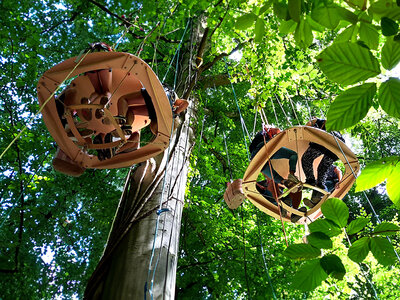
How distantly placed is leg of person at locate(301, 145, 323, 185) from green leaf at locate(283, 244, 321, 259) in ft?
5.63

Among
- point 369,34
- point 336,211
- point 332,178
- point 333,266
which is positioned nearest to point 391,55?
point 369,34

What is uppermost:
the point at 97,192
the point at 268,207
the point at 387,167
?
the point at 97,192

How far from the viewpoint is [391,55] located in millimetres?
588

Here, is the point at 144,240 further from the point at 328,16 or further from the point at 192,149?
the point at 192,149

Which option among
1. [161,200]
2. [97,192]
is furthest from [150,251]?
[97,192]

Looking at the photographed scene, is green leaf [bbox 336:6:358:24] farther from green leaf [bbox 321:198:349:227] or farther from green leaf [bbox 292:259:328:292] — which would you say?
green leaf [bbox 292:259:328:292]

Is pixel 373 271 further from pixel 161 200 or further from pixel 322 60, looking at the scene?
pixel 322 60

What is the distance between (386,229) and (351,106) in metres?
0.27

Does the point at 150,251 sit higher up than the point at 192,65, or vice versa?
the point at 192,65

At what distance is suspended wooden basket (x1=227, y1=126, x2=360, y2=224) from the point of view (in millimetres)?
2006

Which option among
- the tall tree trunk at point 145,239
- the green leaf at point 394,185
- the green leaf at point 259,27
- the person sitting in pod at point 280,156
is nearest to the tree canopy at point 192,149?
the person sitting in pod at point 280,156

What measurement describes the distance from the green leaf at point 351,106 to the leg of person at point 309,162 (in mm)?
1749

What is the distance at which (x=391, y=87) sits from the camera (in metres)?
0.59

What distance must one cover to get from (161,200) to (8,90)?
160 inches
